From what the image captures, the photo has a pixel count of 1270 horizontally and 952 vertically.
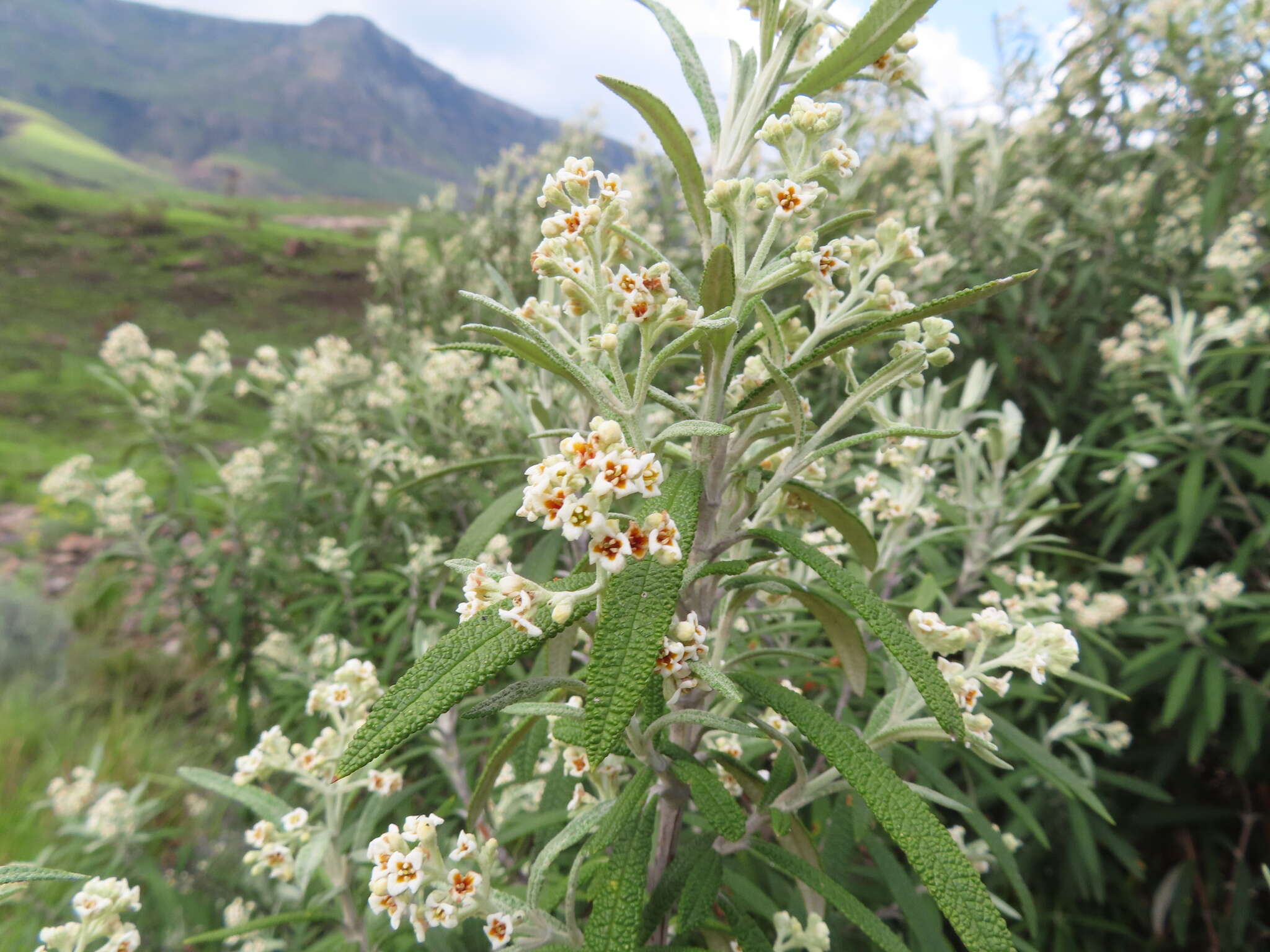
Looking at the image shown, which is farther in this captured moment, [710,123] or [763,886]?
[763,886]

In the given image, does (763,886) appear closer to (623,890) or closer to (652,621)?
(623,890)

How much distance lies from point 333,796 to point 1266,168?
5.00 meters

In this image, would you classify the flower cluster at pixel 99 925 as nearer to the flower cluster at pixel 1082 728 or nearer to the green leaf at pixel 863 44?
the green leaf at pixel 863 44

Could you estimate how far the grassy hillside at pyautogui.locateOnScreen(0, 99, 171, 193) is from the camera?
1470cm

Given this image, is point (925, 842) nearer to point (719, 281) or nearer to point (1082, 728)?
point (719, 281)

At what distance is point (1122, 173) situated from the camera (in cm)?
398

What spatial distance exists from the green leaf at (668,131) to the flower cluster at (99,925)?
1445 millimetres

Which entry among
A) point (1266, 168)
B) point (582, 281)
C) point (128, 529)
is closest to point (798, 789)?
point (582, 281)

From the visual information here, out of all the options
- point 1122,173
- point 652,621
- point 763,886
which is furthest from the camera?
point 1122,173

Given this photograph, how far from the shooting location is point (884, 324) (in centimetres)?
83

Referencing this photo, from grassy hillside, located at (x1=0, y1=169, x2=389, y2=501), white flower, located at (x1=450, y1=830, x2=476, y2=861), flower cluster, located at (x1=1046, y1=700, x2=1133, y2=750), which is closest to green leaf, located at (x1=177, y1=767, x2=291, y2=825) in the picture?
white flower, located at (x1=450, y1=830, x2=476, y2=861)

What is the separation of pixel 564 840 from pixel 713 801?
236 millimetres

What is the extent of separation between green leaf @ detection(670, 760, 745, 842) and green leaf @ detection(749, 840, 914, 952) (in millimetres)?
174

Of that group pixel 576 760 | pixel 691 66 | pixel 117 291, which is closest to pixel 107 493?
pixel 576 760
